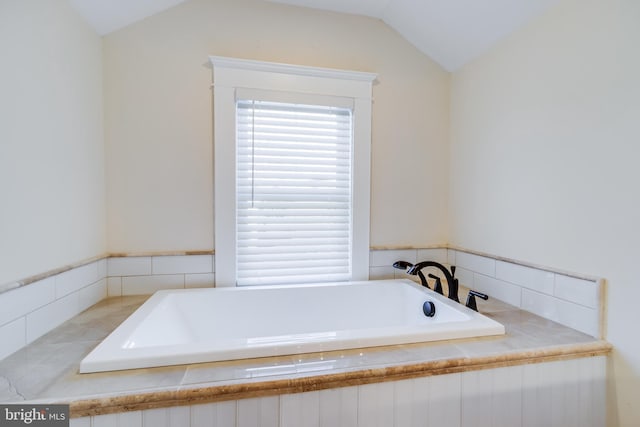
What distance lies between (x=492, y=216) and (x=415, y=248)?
531 mm

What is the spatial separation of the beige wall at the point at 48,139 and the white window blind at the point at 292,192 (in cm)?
73

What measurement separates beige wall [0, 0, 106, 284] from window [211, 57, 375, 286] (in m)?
0.61

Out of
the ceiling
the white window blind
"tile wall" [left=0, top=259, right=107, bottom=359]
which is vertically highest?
the ceiling

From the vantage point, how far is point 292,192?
187 cm

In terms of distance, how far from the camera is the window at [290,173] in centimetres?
177

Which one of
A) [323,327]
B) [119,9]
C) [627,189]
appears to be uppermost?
[119,9]

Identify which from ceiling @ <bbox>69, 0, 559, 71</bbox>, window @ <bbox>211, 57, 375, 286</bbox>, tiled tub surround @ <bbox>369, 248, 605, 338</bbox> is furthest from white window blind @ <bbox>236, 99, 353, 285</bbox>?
ceiling @ <bbox>69, 0, 559, 71</bbox>

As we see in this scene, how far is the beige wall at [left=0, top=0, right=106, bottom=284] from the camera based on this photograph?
3.44 feet

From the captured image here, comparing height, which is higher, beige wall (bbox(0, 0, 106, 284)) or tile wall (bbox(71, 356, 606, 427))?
beige wall (bbox(0, 0, 106, 284))

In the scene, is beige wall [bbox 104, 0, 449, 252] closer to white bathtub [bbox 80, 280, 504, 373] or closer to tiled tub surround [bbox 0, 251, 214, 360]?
tiled tub surround [bbox 0, 251, 214, 360]

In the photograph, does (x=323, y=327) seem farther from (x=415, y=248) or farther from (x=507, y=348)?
(x=507, y=348)

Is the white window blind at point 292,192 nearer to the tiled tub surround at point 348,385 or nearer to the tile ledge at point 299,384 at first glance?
the tiled tub surround at point 348,385

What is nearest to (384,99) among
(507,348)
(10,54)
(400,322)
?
(400,322)

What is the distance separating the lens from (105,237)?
1.69m
